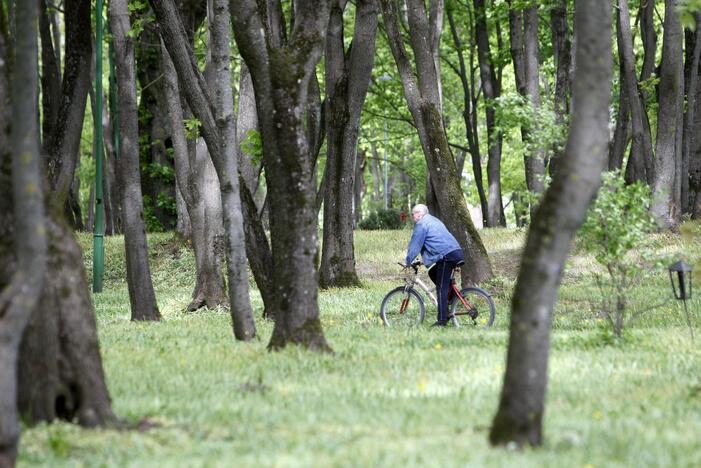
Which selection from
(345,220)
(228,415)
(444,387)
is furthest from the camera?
(345,220)

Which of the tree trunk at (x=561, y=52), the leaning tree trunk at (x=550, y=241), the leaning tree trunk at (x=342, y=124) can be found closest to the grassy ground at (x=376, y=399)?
the leaning tree trunk at (x=550, y=241)

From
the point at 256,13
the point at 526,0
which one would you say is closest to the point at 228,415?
the point at 256,13

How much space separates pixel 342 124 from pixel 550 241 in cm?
1462

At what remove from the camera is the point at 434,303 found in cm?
1517

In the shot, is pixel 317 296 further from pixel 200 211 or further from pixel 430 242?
pixel 200 211

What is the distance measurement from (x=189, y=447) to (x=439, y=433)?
65.4 inches

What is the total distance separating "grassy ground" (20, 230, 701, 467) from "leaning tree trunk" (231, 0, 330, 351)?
0.40 m

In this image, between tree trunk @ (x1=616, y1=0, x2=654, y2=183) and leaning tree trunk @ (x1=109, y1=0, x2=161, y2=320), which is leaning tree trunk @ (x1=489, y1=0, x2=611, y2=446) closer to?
leaning tree trunk @ (x1=109, y1=0, x2=161, y2=320)

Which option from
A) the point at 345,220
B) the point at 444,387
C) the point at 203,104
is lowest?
the point at 444,387

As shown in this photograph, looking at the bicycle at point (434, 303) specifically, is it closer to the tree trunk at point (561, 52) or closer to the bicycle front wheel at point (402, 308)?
the bicycle front wheel at point (402, 308)

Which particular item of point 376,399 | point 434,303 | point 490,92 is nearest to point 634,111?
point 490,92

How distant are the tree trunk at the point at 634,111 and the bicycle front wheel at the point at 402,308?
1135 cm

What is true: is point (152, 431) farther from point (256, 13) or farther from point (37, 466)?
point (256, 13)

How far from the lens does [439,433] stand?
6.80 m
